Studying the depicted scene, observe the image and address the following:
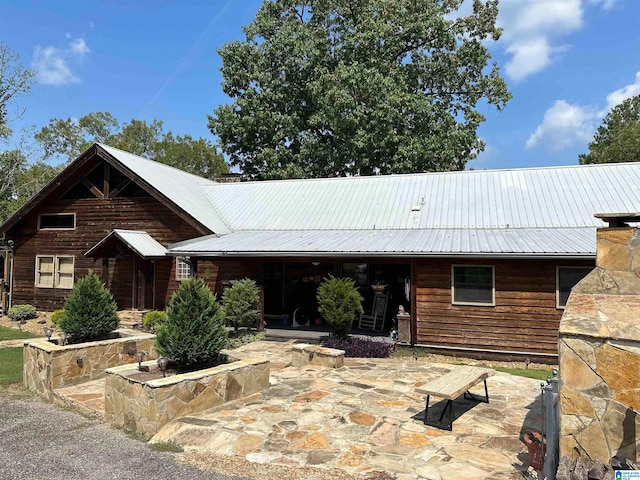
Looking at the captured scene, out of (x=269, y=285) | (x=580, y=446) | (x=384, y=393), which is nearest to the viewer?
(x=580, y=446)

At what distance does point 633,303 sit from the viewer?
4215mm

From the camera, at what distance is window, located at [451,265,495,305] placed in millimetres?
11078

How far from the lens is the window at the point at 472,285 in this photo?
36.3 feet

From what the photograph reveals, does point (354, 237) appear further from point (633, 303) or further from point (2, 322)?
point (2, 322)

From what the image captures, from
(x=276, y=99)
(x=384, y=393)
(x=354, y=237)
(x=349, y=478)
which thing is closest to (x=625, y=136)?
(x=276, y=99)

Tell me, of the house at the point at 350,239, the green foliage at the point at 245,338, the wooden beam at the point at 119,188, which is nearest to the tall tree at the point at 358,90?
the house at the point at 350,239

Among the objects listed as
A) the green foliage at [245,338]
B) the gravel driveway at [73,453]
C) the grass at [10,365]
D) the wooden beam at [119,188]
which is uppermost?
the wooden beam at [119,188]

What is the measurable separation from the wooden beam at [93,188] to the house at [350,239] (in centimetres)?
5

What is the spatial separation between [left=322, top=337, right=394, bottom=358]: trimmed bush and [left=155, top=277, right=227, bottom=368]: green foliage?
13.5ft

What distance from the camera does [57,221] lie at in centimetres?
1744

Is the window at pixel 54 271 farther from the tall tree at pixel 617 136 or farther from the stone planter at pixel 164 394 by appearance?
the tall tree at pixel 617 136

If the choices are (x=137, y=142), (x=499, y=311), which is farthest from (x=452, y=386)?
(x=137, y=142)

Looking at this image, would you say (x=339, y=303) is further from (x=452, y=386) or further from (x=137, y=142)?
(x=137, y=142)

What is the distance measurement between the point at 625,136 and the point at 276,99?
951 inches
